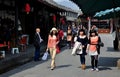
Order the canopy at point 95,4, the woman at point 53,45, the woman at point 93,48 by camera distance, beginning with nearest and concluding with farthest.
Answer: the woman at point 93,48 → the woman at point 53,45 → the canopy at point 95,4

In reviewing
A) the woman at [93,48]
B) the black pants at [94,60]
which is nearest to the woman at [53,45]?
the woman at [93,48]

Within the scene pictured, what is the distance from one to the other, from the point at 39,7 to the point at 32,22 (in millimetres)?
1574

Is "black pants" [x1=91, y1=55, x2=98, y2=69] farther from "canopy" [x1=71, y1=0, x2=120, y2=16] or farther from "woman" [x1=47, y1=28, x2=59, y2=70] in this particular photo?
"canopy" [x1=71, y1=0, x2=120, y2=16]

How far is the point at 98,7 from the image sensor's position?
18.7m

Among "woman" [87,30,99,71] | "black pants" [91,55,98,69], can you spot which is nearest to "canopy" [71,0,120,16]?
"woman" [87,30,99,71]

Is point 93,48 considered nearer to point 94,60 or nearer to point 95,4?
point 94,60

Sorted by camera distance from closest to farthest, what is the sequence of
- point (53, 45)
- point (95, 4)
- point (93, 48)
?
1. point (93, 48)
2. point (53, 45)
3. point (95, 4)

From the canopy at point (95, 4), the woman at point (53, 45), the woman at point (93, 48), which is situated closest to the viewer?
the woman at point (93, 48)

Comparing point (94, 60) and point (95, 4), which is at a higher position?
point (95, 4)

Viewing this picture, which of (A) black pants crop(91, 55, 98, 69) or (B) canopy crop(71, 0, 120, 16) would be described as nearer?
(A) black pants crop(91, 55, 98, 69)

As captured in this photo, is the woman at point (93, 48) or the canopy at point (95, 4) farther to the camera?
the canopy at point (95, 4)

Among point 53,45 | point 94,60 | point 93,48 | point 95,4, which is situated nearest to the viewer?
point 93,48

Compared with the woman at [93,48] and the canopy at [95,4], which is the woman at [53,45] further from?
the canopy at [95,4]

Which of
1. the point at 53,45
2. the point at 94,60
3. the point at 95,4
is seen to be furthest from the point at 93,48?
the point at 95,4
